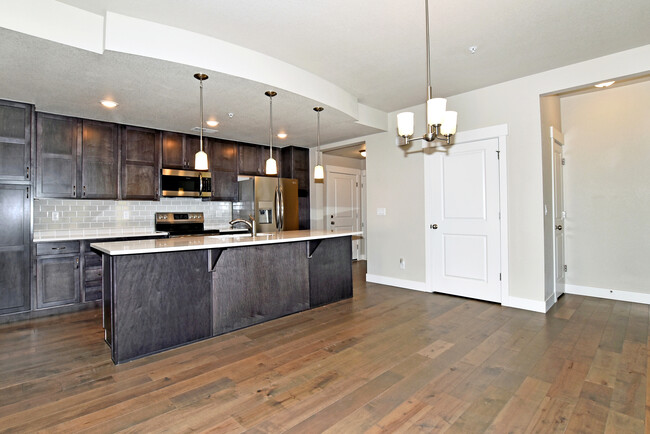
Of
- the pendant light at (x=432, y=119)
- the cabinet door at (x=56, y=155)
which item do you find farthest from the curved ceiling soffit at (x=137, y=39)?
the cabinet door at (x=56, y=155)

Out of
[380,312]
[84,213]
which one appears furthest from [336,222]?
[84,213]

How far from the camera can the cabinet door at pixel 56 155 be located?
4011 millimetres

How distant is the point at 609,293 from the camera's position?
4.22 m

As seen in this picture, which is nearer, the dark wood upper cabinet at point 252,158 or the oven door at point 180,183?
the oven door at point 180,183

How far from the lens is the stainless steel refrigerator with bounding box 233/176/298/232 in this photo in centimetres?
561

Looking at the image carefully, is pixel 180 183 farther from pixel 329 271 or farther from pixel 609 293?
pixel 609 293

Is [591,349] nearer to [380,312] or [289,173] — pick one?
[380,312]

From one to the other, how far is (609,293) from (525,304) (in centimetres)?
134

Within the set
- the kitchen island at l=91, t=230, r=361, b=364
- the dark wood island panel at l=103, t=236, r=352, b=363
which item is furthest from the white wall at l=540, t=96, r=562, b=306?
the dark wood island panel at l=103, t=236, r=352, b=363

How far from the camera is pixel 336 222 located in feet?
23.2

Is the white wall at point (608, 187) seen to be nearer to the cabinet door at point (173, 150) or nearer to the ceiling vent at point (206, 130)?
the ceiling vent at point (206, 130)

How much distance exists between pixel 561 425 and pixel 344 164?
609cm

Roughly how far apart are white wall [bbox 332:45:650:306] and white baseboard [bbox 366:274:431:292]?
0.28ft

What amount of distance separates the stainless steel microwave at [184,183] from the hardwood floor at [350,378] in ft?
6.92
